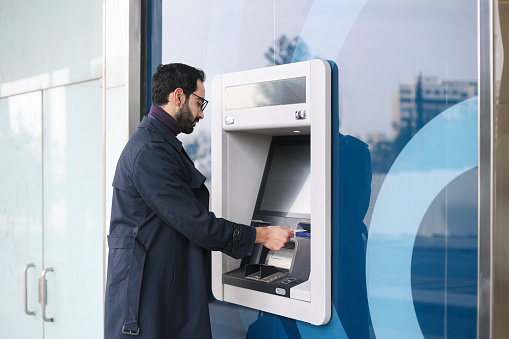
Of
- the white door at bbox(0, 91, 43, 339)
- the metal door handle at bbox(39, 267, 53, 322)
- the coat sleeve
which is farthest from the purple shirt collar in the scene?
the metal door handle at bbox(39, 267, 53, 322)

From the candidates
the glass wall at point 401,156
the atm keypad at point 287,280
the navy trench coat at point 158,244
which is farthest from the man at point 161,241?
the glass wall at point 401,156

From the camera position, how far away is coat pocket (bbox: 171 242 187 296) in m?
1.92

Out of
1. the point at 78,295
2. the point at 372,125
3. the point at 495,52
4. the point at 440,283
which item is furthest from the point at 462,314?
the point at 78,295

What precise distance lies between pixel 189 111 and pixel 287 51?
1.57 feet

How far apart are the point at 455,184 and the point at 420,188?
0.39ft

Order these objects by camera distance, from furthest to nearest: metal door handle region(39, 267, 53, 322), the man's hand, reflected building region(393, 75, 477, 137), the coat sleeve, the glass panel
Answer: metal door handle region(39, 267, 53, 322) → the man's hand → the coat sleeve → reflected building region(393, 75, 477, 137) → the glass panel

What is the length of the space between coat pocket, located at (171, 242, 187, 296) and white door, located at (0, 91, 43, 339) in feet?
6.21

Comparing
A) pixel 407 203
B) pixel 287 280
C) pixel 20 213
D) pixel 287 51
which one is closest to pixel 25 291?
pixel 20 213

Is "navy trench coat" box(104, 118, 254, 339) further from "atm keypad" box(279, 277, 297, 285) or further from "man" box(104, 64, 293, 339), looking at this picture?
"atm keypad" box(279, 277, 297, 285)

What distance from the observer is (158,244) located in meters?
1.92

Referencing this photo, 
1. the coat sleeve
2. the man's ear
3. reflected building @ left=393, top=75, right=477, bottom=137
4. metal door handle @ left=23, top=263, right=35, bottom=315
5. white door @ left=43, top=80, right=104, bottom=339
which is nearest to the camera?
reflected building @ left=393, top=75, right=477, bottom=137

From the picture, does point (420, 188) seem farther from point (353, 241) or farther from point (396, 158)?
point (353, 241)

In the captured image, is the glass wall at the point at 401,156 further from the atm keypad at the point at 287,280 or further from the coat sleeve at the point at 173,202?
the coat sleeve at the point at 173,202

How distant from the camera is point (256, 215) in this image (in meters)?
2.29
